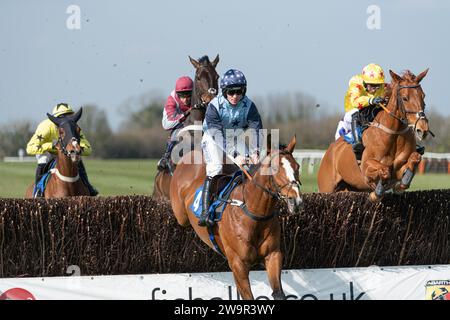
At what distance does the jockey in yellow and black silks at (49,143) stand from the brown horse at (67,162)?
0.27 m

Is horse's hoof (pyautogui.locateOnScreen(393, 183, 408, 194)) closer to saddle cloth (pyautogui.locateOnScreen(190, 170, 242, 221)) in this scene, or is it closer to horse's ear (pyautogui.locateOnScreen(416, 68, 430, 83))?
horse's ear (pyautogui.locateOnScreen(416, 68, 430, 83))

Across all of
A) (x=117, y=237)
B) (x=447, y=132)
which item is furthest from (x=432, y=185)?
(x=117, y=237)

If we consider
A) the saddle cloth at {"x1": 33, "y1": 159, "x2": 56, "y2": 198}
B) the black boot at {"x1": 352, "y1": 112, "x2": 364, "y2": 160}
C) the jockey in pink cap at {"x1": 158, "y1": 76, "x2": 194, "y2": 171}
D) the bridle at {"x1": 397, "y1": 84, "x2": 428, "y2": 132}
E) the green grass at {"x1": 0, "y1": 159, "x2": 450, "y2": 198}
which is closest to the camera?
the bridle at {"x1": 397, "y1": 84, "x2": 428, "y2": 132}

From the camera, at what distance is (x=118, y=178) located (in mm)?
32562

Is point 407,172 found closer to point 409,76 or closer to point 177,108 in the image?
point 409,76

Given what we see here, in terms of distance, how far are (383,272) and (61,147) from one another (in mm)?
3741

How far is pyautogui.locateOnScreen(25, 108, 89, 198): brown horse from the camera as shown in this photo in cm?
965

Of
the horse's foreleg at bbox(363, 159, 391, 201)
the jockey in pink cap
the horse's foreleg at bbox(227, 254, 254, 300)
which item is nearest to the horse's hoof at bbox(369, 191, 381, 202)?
the horse's foreleg at bbox(363, 159, 391, 201)

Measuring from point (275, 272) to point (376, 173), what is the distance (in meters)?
3.04

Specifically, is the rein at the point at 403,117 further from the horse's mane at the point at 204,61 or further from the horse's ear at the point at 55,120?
the horse's ear at the point at 55,120

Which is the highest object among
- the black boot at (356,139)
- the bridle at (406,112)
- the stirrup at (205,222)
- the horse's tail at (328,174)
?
the bridle at (406,112)

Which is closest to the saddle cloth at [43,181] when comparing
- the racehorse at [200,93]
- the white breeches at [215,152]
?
the racehorse at [200,93]

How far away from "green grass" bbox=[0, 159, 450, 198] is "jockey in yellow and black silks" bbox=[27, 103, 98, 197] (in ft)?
41.7

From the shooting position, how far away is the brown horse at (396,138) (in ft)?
29.5
